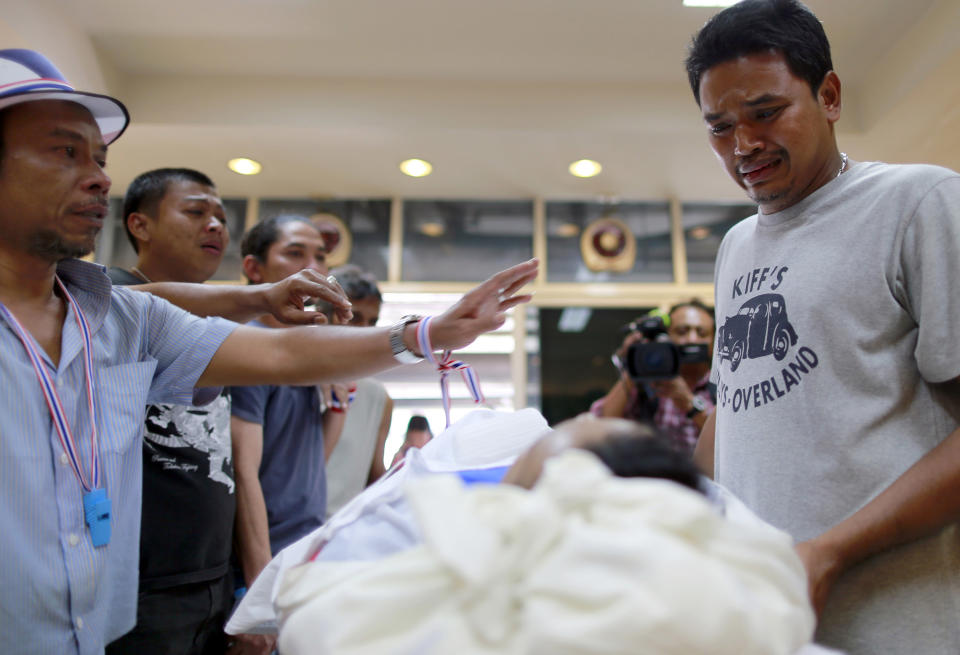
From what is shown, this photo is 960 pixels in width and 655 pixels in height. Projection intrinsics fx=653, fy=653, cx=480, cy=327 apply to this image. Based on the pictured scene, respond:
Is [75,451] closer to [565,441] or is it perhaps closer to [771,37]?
[565,441]

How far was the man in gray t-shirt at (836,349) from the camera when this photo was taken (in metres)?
0.80

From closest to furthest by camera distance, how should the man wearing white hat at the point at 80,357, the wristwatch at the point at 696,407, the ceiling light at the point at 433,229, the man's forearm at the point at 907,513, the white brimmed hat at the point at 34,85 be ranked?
the man's forearm at the point at 907,513 → the man wearing white hat at the point at 80,357 → the white brimmed hat at the point at 34,85 → the wristwatch at the point at 696,407 → the ceiling light at the point at 433,229

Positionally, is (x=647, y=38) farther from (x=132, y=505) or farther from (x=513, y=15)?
(x=132, y=505)

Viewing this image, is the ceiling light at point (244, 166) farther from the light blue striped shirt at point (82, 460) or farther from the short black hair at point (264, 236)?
the light blue striped shirt at point (82, 460)

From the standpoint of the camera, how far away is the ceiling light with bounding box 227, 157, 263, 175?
3875mm

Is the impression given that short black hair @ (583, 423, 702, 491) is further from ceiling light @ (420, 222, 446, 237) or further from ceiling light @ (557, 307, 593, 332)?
ceiling light @ (420, 222, 446, 237)

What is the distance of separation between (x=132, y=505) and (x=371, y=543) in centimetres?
57

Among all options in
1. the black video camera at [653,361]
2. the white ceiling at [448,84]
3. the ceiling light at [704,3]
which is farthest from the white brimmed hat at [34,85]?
the ceiling light at [704,3]

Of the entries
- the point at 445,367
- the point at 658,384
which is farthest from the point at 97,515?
the point at 658,384

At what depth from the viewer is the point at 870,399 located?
0.85 m

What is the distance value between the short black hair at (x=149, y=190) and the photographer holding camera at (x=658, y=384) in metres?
1.35

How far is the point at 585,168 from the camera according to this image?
3932 mm

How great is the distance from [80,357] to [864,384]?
44.2 inches

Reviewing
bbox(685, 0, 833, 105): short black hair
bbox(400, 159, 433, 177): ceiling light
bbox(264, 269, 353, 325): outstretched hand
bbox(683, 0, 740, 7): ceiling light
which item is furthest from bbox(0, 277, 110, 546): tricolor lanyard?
bbox(400, 159, 433, 177): ceiling light
